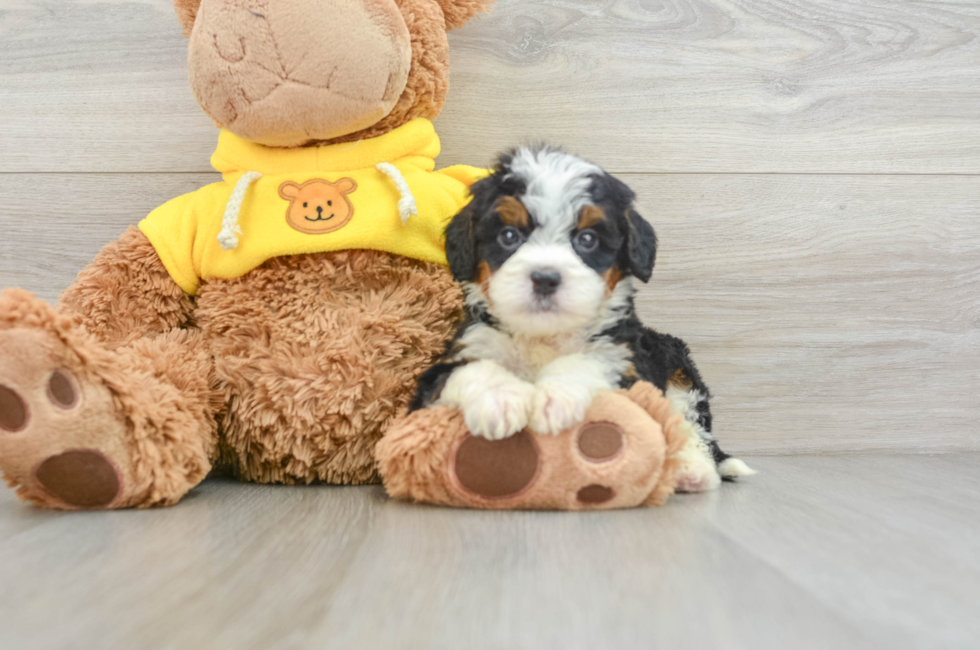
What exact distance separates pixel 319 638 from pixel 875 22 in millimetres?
1905

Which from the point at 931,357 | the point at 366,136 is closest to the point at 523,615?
the point at 366,136

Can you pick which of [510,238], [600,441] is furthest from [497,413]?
[510,238]

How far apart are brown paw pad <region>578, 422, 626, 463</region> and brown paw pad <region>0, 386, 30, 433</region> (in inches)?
32.8

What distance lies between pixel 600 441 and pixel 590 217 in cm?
36

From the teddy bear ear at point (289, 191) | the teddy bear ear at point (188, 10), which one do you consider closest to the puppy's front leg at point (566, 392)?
the teddy bear ear at point (289, 191)

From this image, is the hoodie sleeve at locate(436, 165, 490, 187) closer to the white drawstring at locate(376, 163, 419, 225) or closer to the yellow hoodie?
the yellow hoodie

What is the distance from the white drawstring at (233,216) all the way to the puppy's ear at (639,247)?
2.36 ft

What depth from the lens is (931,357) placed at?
6.22 ft

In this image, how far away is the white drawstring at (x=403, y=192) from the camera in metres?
1.39

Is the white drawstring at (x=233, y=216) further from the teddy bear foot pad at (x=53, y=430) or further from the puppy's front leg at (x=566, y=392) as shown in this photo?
the puppy's front leg at (x=566, y=392)

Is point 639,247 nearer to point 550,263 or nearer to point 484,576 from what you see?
point 550,263

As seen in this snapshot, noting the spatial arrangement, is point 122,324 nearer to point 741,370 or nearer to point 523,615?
point 523,615

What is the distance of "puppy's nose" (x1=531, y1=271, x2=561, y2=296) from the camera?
45.5 inches

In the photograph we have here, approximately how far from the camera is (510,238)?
1.24m
